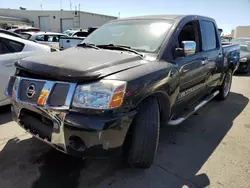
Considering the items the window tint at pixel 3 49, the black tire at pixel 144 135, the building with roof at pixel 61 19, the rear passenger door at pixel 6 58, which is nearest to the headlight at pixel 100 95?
the black tire at pixel 144 135

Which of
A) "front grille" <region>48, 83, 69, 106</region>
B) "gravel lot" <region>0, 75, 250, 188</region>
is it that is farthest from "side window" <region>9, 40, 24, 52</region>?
"front grille" <region>48, 83, 69, 106</region>

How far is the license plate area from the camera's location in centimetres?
233

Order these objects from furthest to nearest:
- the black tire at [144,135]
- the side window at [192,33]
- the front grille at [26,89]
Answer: the side window at [192,33]
the black tire at [144,135]
the front grille at [26,89]

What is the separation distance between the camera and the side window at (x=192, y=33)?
339 centimetres

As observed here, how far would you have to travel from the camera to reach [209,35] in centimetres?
436

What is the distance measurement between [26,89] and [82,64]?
0.66 metres

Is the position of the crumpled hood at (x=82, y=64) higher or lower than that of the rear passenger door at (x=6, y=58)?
higher

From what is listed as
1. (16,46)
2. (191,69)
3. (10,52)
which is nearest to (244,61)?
(191,69)

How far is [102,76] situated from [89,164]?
123cm

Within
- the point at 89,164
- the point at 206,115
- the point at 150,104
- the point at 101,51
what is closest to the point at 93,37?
the point at 101,51

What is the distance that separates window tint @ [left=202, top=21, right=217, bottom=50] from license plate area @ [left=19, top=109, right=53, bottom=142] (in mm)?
2859

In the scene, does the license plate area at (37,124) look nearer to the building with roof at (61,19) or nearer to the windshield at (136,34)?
the windshield at (136,34)

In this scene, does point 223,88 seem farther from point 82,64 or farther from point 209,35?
point 82,64

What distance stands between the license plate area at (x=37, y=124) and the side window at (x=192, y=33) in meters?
2.05
